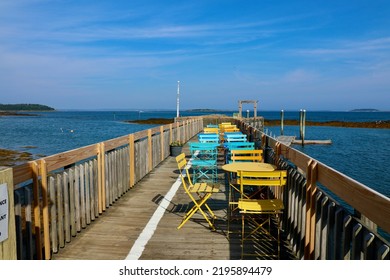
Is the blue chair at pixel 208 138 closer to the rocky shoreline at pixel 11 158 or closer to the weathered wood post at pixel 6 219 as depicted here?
the weathered wood post at pixel 6 219

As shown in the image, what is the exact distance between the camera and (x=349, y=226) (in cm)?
274

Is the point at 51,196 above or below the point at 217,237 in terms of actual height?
above

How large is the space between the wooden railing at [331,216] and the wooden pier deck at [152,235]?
571mm

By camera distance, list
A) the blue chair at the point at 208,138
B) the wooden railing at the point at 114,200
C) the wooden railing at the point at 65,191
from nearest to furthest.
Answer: the wooden railing at the point at 114,200
the wooden railing at the point at 65,191
the blue chair at the point at 208,138

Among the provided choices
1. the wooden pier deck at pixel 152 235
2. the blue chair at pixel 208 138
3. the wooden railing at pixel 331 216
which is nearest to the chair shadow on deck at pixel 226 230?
the wooden pier deck at pixel 152 235

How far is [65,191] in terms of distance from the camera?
445cm

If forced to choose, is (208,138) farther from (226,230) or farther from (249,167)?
(226,230)

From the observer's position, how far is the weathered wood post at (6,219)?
235 cm

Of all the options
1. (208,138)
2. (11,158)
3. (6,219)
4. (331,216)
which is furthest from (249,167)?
(11,158)

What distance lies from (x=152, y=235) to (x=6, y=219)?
2.68 meters

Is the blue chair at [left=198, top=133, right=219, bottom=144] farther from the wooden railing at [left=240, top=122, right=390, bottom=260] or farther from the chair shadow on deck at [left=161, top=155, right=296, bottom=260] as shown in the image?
the wooden railing at [left=240, top=122, right=390, bottom=260]
